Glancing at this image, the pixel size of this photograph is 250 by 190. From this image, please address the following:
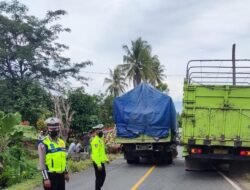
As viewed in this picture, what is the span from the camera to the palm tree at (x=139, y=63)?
5994cm

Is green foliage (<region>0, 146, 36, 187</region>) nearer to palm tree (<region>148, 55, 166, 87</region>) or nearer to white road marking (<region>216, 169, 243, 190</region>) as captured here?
white road marking (<region>216, 169, 243, 190</region>)

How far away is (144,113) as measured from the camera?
2120cm

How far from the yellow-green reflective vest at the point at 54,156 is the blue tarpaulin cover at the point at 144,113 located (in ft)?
42.1

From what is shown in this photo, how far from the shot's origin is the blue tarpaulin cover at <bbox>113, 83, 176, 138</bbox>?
68.6ft

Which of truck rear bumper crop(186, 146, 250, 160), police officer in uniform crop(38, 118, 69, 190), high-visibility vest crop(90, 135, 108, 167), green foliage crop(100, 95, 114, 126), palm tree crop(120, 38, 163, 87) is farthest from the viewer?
palm tree crop(120, 38, 163, 87)

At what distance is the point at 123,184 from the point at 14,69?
25.9 m

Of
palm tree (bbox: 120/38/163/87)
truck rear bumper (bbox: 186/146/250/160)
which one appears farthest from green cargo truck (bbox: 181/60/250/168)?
palm tree (bbox: 120/38/163/87)

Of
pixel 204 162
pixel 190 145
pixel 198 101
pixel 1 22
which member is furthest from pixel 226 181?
pixel 1 22

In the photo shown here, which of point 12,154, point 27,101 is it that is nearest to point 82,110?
point 27,101

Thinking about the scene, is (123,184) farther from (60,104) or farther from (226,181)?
(60,104)

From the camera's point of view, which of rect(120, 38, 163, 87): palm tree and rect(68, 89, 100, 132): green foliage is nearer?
rect(68, 89, 100, 132): green foliage

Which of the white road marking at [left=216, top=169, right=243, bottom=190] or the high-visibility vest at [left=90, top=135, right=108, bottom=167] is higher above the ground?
the high-visibility vest at [left=90, top=135, right=108, bottom=167]

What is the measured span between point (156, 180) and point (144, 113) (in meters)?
6.24

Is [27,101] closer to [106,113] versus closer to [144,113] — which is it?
[106,113]
